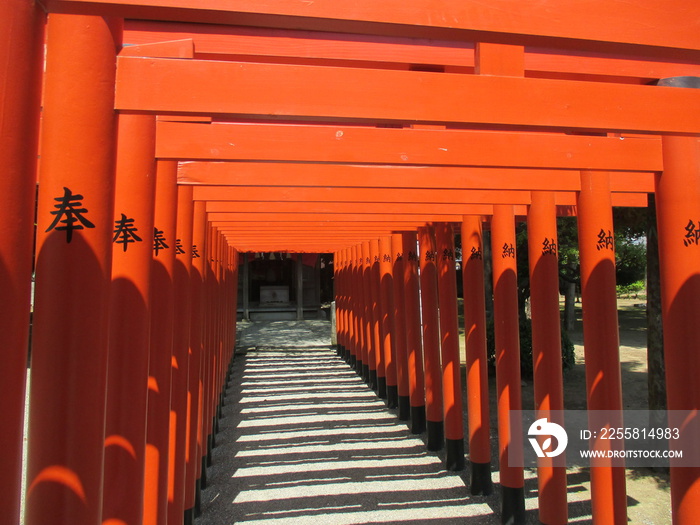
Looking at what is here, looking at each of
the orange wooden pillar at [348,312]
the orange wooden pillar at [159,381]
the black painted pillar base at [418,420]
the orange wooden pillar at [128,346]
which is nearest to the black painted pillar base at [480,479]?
the black painted pillar base at [418,420]

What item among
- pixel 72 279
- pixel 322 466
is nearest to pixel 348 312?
pixel 322 466

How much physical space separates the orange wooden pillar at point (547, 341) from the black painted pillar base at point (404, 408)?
3894 mm

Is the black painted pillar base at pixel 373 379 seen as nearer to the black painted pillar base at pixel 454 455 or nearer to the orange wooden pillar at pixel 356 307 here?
the orange wooden pillar at pixel 356 307

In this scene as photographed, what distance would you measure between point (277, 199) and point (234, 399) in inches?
244

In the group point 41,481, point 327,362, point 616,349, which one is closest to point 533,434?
point 616,349

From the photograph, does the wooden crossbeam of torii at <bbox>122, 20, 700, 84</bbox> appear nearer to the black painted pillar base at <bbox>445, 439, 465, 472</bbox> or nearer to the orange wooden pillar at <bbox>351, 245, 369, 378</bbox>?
the black painted pillar base at <bbox>445, 439, 465, 472</bbox>

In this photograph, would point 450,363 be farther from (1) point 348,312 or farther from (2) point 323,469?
(1) point 348,312

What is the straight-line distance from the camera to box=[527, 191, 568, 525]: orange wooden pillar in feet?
13.6

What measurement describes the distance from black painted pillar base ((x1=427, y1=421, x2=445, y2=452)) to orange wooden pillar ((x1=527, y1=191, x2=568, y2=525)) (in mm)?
2469

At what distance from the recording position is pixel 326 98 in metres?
1.95

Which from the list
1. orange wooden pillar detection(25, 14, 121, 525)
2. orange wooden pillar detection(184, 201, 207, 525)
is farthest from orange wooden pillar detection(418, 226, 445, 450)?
orange wooden pillar detection(25, 14, 121, 525)

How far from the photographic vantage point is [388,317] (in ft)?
29.2

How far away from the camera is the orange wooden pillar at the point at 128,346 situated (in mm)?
2350

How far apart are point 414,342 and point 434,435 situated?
1.33 m
